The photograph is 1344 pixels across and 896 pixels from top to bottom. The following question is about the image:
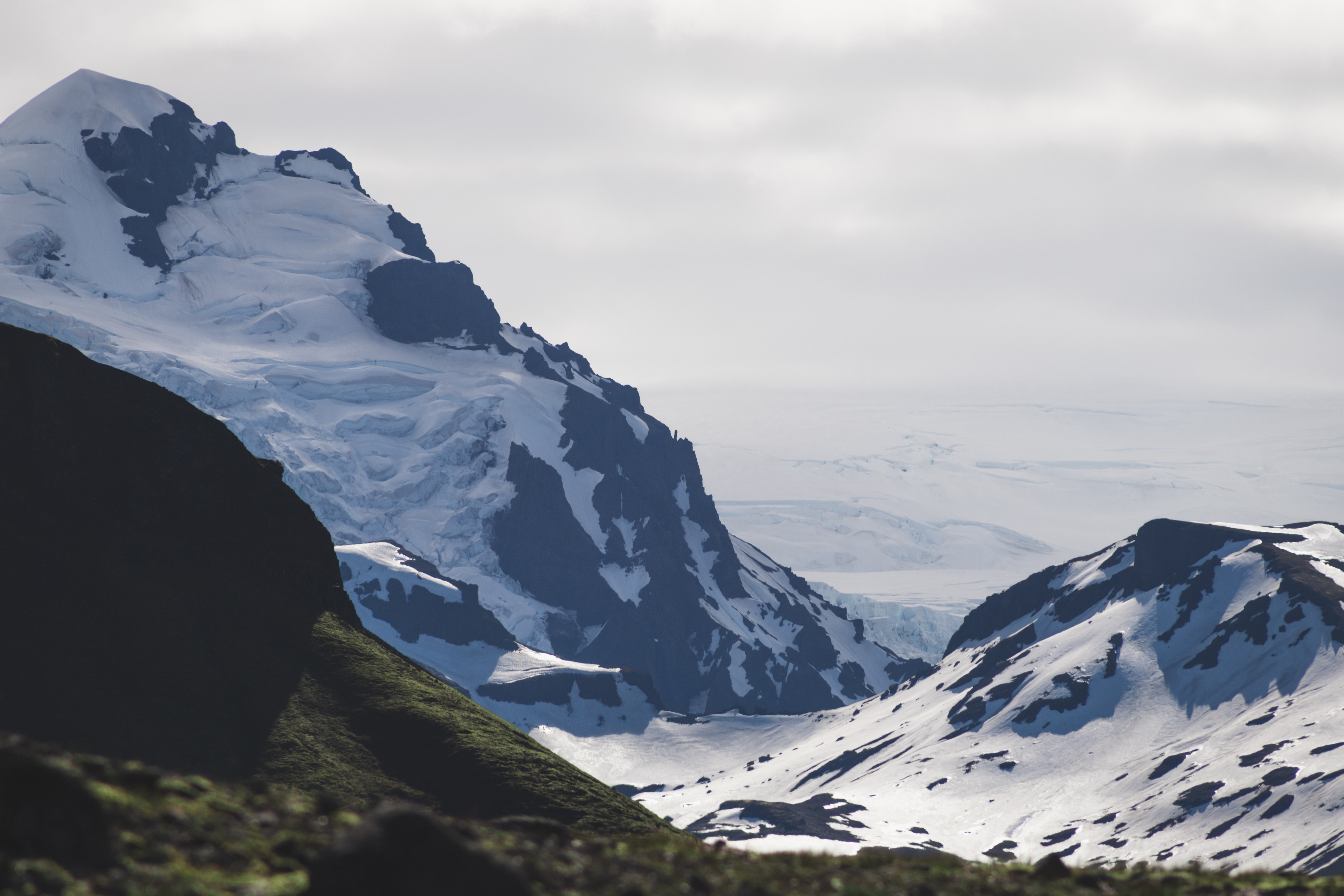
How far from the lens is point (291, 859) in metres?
23.3

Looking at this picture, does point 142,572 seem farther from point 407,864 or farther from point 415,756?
point 407,864

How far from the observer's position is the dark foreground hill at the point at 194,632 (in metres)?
90.8

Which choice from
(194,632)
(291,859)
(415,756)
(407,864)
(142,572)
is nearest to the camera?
(407,864)

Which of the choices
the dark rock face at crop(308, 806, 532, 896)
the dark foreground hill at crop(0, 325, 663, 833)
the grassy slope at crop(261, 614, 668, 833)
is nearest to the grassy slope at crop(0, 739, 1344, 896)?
the dark rock face at crop(308, 806, 532, 896)

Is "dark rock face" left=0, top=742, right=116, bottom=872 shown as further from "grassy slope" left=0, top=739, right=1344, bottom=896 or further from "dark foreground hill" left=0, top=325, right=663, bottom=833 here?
"dark foreground hill" left=0, top=325, right=663, bottom=833

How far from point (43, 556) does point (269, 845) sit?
8953cm

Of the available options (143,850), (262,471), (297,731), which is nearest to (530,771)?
(297,731)

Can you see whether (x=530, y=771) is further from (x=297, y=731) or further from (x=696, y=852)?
(x=696, y=852)

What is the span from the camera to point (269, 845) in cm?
2389

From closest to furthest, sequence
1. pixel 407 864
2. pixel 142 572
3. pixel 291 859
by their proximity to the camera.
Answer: pixel 407 864 < pixel 291 859 < pixel 142 572

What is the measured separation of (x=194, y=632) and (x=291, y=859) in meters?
87.5

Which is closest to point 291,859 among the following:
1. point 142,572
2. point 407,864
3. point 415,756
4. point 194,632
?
point 407,864

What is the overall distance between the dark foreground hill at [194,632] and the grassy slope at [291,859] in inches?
2412

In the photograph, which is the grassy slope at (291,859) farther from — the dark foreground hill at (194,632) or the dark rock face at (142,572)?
the dark rock face at (142,572)
